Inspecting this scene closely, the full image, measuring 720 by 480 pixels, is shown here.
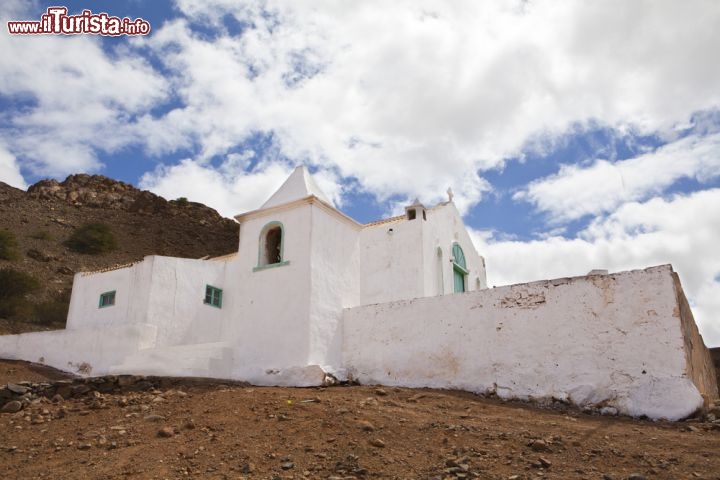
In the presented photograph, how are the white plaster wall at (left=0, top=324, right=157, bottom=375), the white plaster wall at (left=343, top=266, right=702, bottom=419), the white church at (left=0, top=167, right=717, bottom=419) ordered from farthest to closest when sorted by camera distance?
the white plaster wall at (left=0, top=324, right=157, bottom=375) → the white church at (left=0, top=167, right=717, bottom=419) → the white plaster wall at (left=343, top=266, right=702, bottom=419)

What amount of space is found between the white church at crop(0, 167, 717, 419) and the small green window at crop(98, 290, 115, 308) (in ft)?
0.13

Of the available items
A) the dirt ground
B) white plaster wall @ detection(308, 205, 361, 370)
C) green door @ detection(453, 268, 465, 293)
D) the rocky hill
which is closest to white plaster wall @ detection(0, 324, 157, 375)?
the dirt ground

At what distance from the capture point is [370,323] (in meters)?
13.1

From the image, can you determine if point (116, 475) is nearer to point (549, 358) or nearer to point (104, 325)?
point (549, 358)

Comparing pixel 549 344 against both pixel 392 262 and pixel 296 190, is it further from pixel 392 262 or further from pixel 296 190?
pixel 392 262

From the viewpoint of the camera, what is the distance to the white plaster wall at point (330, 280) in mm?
12953

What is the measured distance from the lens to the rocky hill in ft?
112

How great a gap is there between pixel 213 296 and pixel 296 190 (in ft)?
14.3

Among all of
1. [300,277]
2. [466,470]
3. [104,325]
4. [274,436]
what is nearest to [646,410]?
[466,470]

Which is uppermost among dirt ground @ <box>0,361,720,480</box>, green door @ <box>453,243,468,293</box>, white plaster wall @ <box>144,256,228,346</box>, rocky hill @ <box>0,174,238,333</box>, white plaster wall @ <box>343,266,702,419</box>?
rocky hill @ <box>0,174,238,333</box>

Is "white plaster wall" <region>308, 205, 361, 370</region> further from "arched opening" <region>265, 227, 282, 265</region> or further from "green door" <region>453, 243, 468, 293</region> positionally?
"green door" <region>453, 243, 468, 293</region>

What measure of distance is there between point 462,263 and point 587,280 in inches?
386

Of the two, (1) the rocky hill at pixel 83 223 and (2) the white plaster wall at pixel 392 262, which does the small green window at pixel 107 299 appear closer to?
(2) the white plaster wall at pixel 392 262

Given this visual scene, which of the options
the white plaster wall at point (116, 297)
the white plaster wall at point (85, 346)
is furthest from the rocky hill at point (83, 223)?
the white plaster wall at point (85, 346)
